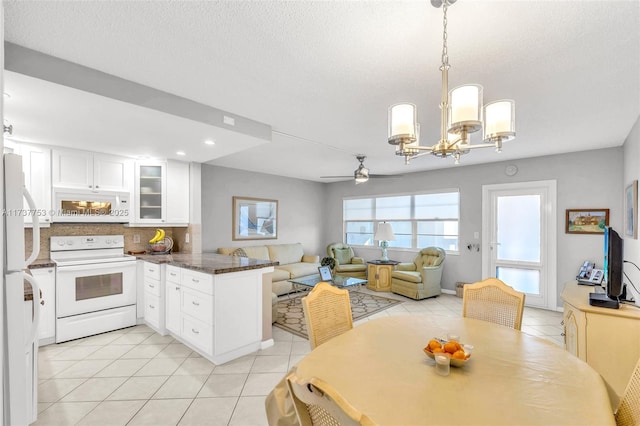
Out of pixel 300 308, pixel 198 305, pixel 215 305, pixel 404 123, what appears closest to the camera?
pixel 404 123

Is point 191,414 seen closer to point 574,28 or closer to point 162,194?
point 162,194

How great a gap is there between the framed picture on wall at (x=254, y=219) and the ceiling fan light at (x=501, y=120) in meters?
5.01

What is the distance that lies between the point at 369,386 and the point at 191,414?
62.7 inches

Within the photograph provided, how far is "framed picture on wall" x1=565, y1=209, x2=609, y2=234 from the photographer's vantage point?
4164mm

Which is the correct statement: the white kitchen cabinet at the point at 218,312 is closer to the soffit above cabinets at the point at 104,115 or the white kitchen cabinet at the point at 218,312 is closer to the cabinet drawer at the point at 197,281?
the cabinet drawer at the point at 197,281

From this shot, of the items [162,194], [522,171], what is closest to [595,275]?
[522,171]

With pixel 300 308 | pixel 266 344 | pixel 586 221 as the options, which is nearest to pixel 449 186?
pixel 586 221

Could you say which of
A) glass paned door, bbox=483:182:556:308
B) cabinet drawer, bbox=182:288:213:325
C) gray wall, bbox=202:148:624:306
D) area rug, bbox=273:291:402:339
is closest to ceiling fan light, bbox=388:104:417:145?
cabinet drawer, bbox=182:288:213:325

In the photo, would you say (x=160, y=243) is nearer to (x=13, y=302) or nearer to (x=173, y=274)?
(x=173, y=274)

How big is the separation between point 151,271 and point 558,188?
590cm

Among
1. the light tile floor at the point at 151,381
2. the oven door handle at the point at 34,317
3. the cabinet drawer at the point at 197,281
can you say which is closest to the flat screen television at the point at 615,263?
the light tile floor at the point at 151,381

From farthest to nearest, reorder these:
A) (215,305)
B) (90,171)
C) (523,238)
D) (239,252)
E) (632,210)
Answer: (239,252), (523,238), (90,171), (632,210), (215,305)

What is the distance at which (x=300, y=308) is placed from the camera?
4691 millimetres

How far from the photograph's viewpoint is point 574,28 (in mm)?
1605
